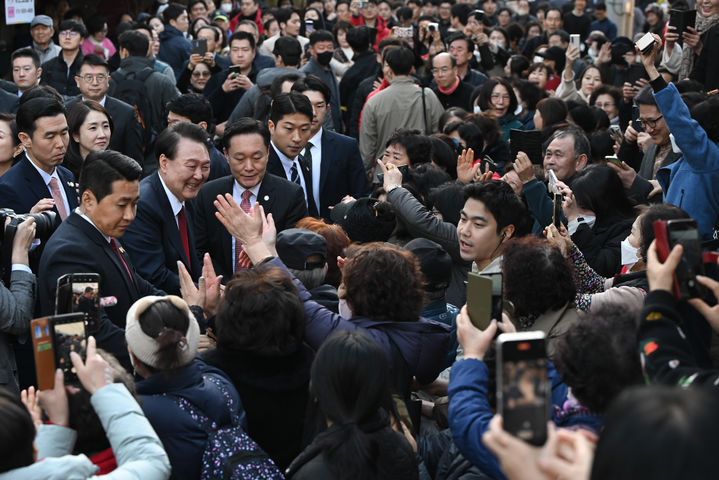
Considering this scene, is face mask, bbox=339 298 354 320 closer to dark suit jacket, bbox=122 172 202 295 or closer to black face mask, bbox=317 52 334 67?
dark suit jacket, bbox=122 172 202 295

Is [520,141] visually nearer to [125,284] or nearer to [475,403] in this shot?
[125,284]

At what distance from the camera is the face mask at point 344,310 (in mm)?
3188

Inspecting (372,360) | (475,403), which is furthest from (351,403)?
(475,403)

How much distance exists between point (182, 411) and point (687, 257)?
156cm

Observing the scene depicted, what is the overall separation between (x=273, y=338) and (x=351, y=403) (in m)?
0.52

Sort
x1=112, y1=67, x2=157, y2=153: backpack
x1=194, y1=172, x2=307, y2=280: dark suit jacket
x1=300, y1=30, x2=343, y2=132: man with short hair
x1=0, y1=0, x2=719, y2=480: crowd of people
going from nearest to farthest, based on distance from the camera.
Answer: x1=0, y1=0, x2=719, y2=480: crowd of people < x1=194, y1=172, x2=307, y2=280: dark suit jacket < x1=112, y1=67, x2=157, y2=153: backpack < x1=300, y1=30, x2=343, y2=132: man with short hair

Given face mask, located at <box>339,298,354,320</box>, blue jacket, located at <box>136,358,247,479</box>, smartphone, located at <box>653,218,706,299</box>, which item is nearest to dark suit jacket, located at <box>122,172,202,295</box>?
face mask, located at <box>339,298,354,320</box>

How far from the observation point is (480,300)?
98.4 inches

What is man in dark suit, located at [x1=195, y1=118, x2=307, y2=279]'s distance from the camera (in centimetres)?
446

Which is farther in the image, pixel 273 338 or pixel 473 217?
pixel 473 217

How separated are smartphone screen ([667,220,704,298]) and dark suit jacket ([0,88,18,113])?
230 inches

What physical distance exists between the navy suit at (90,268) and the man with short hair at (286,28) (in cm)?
764

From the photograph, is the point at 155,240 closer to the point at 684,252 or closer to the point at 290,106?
the point at 290,106

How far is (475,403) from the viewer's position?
238 cm
